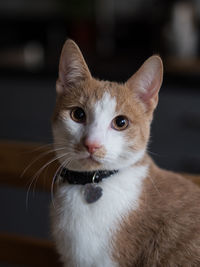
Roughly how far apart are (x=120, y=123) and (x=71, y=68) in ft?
0.52

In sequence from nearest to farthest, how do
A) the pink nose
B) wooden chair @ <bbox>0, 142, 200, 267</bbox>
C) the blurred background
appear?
the pink nose → wooden chair @ <bbox>0, 142, 200, 267</bbox> → the blurred background

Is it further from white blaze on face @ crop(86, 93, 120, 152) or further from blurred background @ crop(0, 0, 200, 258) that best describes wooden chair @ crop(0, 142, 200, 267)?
blurred background @ crop(0, 0, 200, 258)

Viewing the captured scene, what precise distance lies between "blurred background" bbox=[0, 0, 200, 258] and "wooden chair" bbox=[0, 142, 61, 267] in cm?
65

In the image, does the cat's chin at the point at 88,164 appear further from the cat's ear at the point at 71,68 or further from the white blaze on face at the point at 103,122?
the cat's ear at the point at 71,68

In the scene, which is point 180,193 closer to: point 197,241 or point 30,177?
point 197,241

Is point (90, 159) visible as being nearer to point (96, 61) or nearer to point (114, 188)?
point (114, 188)

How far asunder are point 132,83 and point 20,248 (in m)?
0.52

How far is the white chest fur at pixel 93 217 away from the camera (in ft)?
2.55

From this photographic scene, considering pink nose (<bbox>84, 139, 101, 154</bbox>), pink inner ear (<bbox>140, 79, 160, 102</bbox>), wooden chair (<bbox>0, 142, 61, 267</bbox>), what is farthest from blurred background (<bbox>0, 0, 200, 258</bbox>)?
pink nose (<bbox>84, 139, 101, 154</bbox>)

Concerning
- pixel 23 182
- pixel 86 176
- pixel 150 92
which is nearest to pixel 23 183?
pixel 23 182

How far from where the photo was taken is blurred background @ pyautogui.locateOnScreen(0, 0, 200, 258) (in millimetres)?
1819

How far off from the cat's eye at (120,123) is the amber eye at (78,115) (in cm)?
6

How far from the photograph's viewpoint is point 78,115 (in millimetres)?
815

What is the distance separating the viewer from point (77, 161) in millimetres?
781
